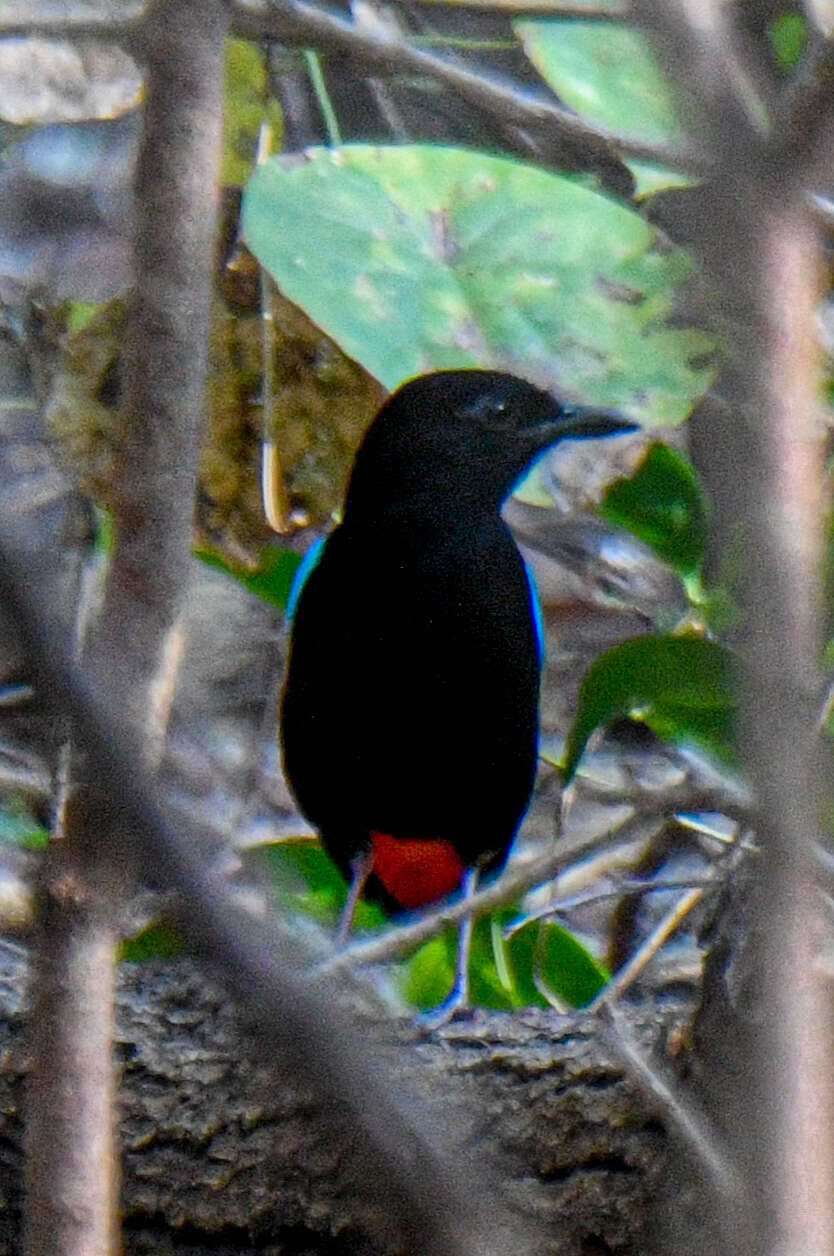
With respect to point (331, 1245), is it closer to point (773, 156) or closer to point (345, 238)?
point (345, 238)

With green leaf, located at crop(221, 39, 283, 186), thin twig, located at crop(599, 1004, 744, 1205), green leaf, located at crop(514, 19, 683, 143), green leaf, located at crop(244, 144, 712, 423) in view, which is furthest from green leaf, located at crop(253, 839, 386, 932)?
thin twig, located at crop(599, 1004, 744, 1205)

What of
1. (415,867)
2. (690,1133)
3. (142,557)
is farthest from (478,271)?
(690,1133)

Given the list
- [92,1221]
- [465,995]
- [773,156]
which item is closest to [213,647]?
[465,995]

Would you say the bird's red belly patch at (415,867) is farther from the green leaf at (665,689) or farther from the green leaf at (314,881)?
the green leaf at (665,689)

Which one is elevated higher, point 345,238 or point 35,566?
point 35,566

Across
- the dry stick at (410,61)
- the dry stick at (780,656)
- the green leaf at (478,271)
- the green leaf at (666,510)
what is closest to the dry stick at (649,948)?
the green leaf at (666,510)

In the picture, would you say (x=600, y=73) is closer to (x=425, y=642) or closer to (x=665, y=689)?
(x=425, y=642)

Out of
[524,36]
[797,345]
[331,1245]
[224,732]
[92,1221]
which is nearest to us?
[797,345]
